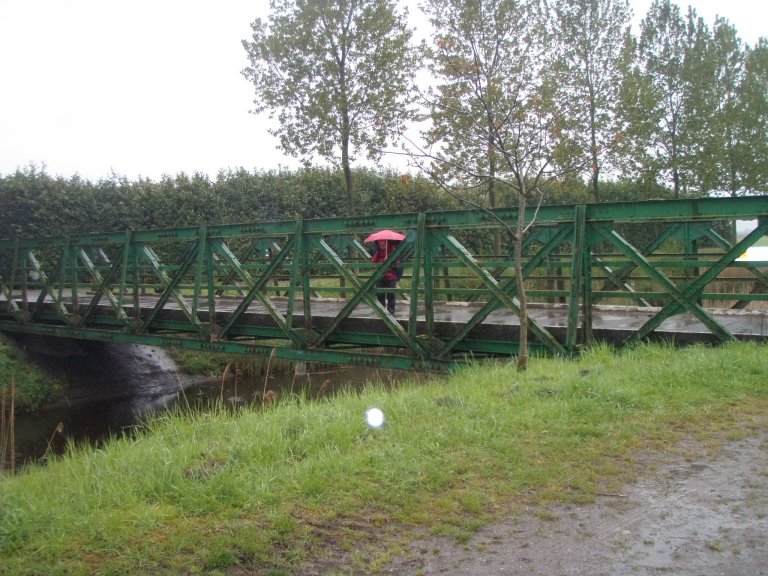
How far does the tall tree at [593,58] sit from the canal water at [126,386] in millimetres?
6961

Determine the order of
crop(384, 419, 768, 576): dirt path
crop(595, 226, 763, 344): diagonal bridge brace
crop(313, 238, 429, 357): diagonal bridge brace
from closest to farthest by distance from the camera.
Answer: crop(384, 419, 768, 576): dirt path
crop(595, 226, 763, 344): diagonal bridge brace
crop(313, 238, 429, 357): diagonal bridge brace

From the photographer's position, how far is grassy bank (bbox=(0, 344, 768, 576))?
3600 millimetres

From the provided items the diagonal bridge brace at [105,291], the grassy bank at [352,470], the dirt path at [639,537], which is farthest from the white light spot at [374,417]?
the diagonal bridge brace at [105,291]

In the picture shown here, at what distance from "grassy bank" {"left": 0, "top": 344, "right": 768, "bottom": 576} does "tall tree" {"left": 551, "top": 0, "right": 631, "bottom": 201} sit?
32.4 ft

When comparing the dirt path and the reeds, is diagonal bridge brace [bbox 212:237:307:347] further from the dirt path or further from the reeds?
the dirt path

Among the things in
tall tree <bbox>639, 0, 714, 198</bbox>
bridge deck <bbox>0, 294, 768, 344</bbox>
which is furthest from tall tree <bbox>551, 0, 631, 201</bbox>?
bridge deck <bbox>0, 294, 768, 344</bbox>

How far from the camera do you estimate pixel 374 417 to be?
5.59 metres

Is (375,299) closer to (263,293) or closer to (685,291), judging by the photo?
(263,293)

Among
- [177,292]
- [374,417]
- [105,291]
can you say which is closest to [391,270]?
[177,292]

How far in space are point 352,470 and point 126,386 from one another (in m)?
12.6

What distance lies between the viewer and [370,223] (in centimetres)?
920

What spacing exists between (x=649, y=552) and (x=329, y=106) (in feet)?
40.6

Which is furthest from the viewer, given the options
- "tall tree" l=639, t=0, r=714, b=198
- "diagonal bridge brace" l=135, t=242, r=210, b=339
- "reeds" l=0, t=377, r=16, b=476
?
"tall tree" l=639, t=0, r=714, b=198

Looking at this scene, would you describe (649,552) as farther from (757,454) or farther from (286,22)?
(286,22)
